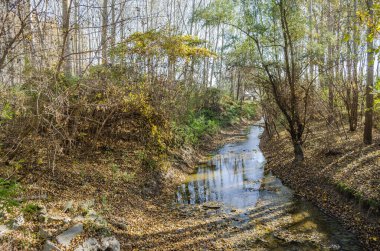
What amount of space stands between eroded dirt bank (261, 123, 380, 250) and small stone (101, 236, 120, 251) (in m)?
4.96

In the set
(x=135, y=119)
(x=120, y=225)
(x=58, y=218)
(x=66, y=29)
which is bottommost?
(x=120, y=225)

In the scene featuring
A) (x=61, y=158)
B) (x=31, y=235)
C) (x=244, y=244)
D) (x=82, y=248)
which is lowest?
(x=244, y=244)

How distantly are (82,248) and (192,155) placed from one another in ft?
29.6

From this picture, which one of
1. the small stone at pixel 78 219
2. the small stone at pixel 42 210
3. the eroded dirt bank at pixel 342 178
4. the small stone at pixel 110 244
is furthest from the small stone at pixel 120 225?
the eroded dirt bank at pixel 342 178

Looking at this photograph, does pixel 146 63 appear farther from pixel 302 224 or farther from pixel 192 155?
pixel 302 224

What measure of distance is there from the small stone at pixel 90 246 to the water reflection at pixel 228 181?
3.87 metres

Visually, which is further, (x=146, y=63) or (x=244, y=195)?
(x=146, y=63)

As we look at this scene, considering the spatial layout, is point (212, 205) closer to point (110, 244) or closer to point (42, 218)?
point (110, 244)

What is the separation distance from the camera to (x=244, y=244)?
5.88 metres

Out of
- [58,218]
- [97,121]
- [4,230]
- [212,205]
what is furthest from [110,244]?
[212,205]

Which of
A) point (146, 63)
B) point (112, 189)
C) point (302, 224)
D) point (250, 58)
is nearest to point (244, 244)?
point (302, 224)

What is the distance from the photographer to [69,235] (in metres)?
4.82

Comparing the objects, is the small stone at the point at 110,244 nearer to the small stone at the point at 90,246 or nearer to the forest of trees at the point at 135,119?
the small stone at the point at 90,246

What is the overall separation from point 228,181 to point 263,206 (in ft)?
9.03
